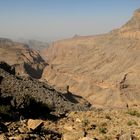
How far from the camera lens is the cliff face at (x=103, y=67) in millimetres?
64625

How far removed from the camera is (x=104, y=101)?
6303cm

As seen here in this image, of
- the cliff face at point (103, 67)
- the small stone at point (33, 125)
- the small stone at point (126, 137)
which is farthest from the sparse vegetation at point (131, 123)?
the cliff face at point (103, 67)

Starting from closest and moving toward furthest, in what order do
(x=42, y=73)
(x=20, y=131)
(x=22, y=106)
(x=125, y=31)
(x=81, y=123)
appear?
(x=20, y=131) < (x=81, y=123) < (x=22, y=106) < (x=42, y=73) < (x=125, y=31)

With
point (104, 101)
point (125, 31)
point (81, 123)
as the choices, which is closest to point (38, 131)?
point (81, 123)

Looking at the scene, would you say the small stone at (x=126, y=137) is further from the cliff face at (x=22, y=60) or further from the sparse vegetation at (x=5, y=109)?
the cliff face at (x=22, y=60)

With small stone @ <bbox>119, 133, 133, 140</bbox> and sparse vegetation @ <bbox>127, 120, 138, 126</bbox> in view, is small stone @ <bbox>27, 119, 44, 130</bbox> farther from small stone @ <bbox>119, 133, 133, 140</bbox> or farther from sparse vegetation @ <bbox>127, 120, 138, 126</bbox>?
sparse vegetation @ <bbox>127, 120, 138, 126</bbox>

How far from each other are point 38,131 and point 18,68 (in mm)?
77608

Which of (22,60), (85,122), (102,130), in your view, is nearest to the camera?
(102,130)

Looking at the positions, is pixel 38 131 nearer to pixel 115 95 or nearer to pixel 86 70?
pixel 115 95

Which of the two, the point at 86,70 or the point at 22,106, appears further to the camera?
the point at 86,70

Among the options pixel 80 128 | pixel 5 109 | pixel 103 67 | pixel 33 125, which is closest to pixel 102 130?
pixel 80 128

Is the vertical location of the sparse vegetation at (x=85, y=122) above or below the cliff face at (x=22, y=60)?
above

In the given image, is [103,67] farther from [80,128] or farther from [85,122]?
[80,128]

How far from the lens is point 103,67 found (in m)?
88.1
